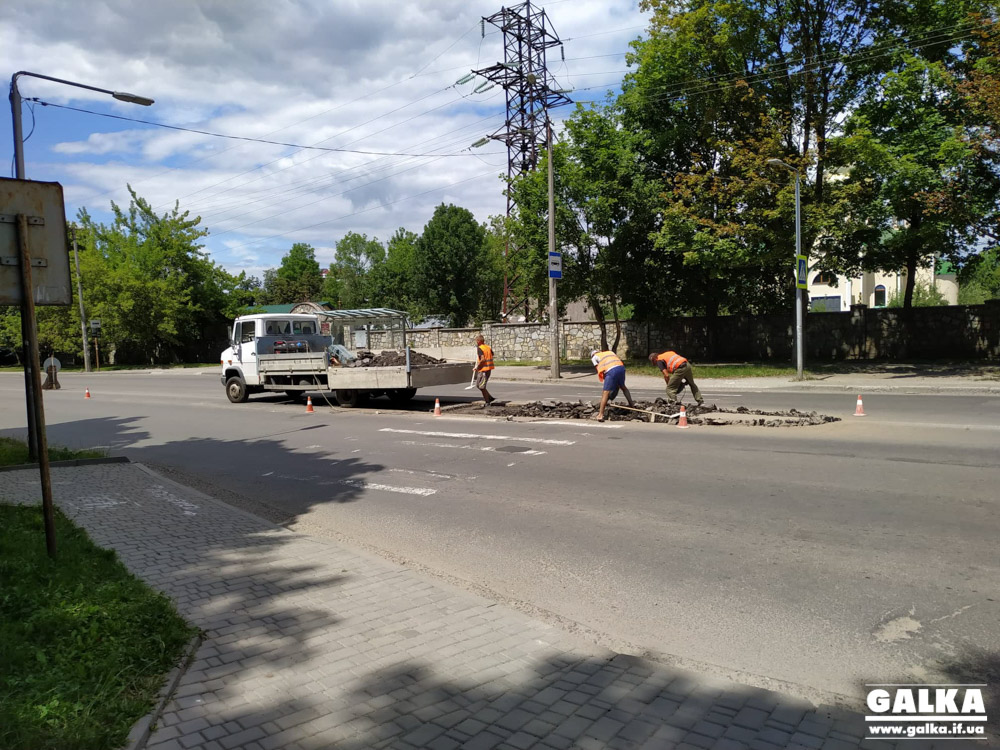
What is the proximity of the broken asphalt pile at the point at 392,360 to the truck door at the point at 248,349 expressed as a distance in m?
3.28

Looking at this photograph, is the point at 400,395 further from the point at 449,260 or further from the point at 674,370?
the point at 449,260

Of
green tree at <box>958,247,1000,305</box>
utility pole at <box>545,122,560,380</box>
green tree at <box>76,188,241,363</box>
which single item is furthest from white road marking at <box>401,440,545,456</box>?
green tree at <box>76,188,241,363</box>

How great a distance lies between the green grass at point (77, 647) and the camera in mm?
3076

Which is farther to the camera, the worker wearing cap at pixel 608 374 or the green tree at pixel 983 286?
the green tree at pixel 983 286

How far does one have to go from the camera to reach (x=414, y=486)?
8609mm

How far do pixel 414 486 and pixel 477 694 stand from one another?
5.22 metres

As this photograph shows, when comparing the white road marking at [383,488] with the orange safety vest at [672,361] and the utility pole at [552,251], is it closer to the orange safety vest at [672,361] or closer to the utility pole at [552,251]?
the orange safety vest at [672,361]

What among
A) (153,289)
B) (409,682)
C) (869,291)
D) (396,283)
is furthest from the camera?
(396,283)

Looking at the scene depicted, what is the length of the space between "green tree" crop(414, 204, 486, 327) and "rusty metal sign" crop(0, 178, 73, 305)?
1965 inches

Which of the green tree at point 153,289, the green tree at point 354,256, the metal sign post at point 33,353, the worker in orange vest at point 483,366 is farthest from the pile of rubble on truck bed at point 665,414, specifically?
the green tree at point 354,256

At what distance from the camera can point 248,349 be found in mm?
19203

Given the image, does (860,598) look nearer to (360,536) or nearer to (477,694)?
(477,694)

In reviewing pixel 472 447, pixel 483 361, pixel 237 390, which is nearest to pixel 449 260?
pixel 237 390

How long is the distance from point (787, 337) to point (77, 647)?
29203 millimetres
